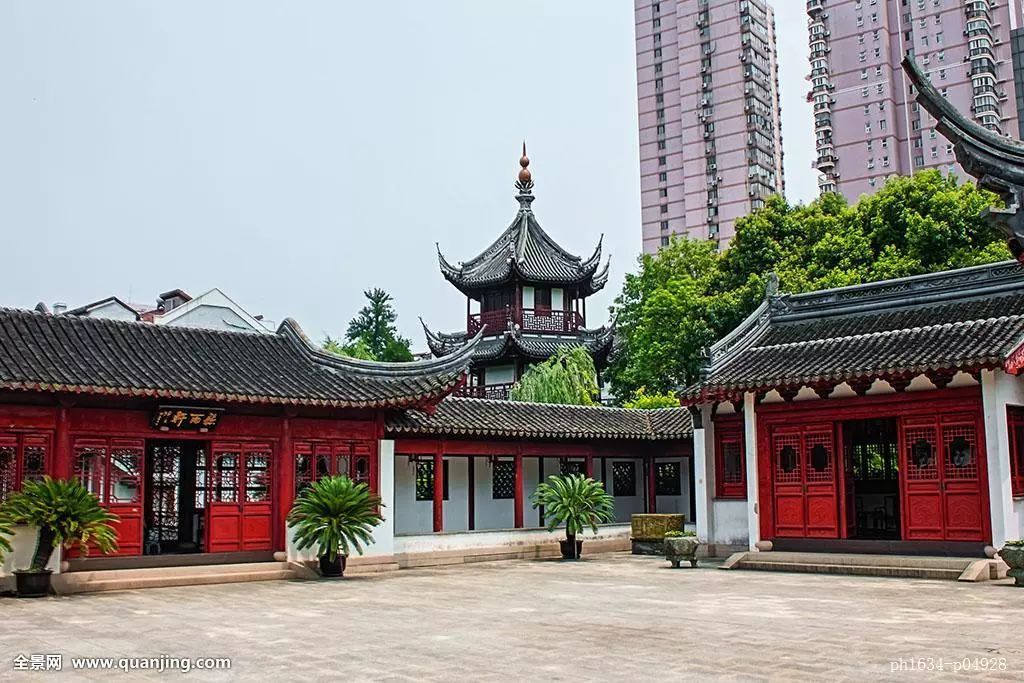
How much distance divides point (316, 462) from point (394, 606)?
4.90 metres

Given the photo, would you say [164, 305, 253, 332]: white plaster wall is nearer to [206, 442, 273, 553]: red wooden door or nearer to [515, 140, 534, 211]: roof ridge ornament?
[515, 140, 534, 211]: roof ridge ornament

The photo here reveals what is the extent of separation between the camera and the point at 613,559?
17.6m

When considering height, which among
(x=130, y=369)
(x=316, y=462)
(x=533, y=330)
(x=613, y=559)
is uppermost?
(x=533, y=330)

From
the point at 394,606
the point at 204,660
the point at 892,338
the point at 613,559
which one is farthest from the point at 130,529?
the point at 892,338

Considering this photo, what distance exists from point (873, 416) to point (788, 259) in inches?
594

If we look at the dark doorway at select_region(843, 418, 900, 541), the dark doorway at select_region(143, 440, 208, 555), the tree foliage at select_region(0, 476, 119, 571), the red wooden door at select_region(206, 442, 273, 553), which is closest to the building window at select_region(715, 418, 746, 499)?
the dark doorway at select_region(843, 418, 900, 541)

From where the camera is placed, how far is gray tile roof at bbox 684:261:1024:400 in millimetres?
13594

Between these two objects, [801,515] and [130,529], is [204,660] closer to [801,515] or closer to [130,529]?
[130,529]

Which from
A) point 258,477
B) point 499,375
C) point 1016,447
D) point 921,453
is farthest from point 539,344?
point 1016,447

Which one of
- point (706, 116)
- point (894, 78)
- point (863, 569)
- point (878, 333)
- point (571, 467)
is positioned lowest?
point (863, 569)

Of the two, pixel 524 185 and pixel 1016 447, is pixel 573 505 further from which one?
pixel 524 185

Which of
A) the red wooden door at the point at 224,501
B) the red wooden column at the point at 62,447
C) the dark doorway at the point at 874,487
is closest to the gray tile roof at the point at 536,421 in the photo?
the red wooden door at the point at 224,501

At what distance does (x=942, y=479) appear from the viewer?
13828 millimetres

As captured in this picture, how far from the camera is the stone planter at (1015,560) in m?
11.8
